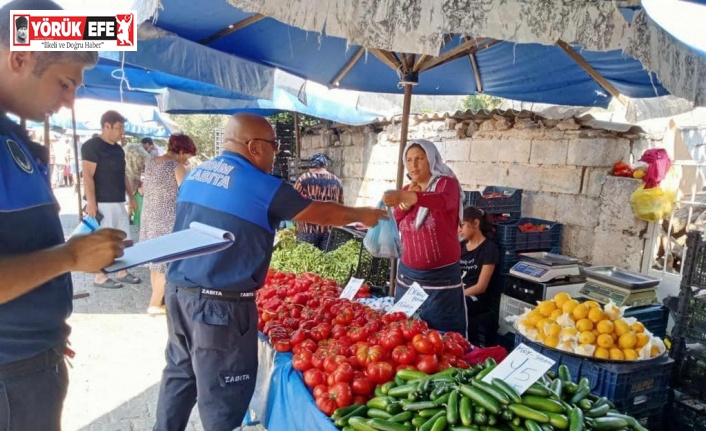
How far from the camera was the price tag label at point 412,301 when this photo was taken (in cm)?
298

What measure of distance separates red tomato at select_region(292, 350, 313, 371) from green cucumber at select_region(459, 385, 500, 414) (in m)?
0.97

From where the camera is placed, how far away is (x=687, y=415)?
2920mm

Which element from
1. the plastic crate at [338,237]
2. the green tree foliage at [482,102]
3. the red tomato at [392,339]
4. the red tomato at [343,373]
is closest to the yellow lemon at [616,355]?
the red tomato at [392,339]

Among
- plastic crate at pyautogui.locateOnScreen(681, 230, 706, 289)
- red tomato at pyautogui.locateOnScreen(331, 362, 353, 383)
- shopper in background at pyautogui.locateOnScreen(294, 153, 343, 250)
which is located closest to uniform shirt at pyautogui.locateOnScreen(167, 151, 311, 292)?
red tomato at pyautogui.locateOnScreen(331, 362, 353, 383)

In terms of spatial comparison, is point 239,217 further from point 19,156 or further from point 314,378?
point 19,156

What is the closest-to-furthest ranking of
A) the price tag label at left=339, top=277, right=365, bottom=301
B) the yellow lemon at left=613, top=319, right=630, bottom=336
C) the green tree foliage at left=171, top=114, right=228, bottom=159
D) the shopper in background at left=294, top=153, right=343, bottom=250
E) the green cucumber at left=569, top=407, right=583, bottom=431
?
1. the green cucumber at left=569, top=407, right=583, bottom=431
2. the yellow lemon at left=613, top=319, right=630, bottom=336
3. the price tag label at left=339, top=277, right=365, bottom=301
4. the shopper in background at left=294, top=153, right=343, bottom=250
5. the green tree foliage at left=171, top=114, right=228, bottom=159

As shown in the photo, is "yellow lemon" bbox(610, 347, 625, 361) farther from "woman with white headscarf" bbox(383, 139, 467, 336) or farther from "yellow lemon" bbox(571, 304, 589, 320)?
"woman with white headscarf" bbox(383, 139, 467, 336)

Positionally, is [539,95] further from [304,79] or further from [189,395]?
[189,395]

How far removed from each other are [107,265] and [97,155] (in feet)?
17.3

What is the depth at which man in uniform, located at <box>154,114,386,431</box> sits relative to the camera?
2465mm

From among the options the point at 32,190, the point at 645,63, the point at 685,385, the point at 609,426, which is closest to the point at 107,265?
the point at 32,190

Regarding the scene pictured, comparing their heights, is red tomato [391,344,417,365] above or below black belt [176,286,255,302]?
below

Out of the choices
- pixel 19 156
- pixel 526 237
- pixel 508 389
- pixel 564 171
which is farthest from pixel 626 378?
pixel 564 171

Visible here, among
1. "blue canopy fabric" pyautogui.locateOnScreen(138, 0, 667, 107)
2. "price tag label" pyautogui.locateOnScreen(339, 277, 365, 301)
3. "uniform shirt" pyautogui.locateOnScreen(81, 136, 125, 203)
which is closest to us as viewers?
"price tag label" pyautogui.locateOnScreen(339, 277, 365, 301)
